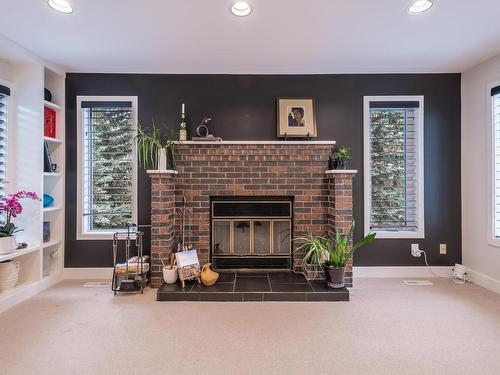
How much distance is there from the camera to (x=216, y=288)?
2939 mm

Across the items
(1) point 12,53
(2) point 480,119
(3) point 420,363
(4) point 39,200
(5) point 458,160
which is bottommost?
(3) point 420,363

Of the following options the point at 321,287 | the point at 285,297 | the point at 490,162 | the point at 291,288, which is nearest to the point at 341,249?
the point at 321,287

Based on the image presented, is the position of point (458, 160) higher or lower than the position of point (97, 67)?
lower

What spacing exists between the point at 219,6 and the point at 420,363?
2.84m

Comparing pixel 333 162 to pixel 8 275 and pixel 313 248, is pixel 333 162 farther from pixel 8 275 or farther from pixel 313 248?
pixel 8 275

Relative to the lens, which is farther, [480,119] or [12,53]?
[480,119]

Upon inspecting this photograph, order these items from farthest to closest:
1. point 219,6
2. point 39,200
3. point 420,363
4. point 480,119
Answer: point 480,119
point 39,200
point 219,6
point 420,363

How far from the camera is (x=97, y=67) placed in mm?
3387

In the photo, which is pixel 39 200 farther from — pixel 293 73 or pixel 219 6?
pixel 293 73

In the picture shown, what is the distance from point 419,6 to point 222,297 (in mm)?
2958

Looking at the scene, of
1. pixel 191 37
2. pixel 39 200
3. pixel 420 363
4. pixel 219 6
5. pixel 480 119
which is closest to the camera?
pixel 420 363

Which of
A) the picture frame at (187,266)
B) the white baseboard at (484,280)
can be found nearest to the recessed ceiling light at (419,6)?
the white baseboard at (484,280)

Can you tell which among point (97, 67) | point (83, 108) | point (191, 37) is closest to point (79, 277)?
point (83, 108)

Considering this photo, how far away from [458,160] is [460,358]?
2506 mm
